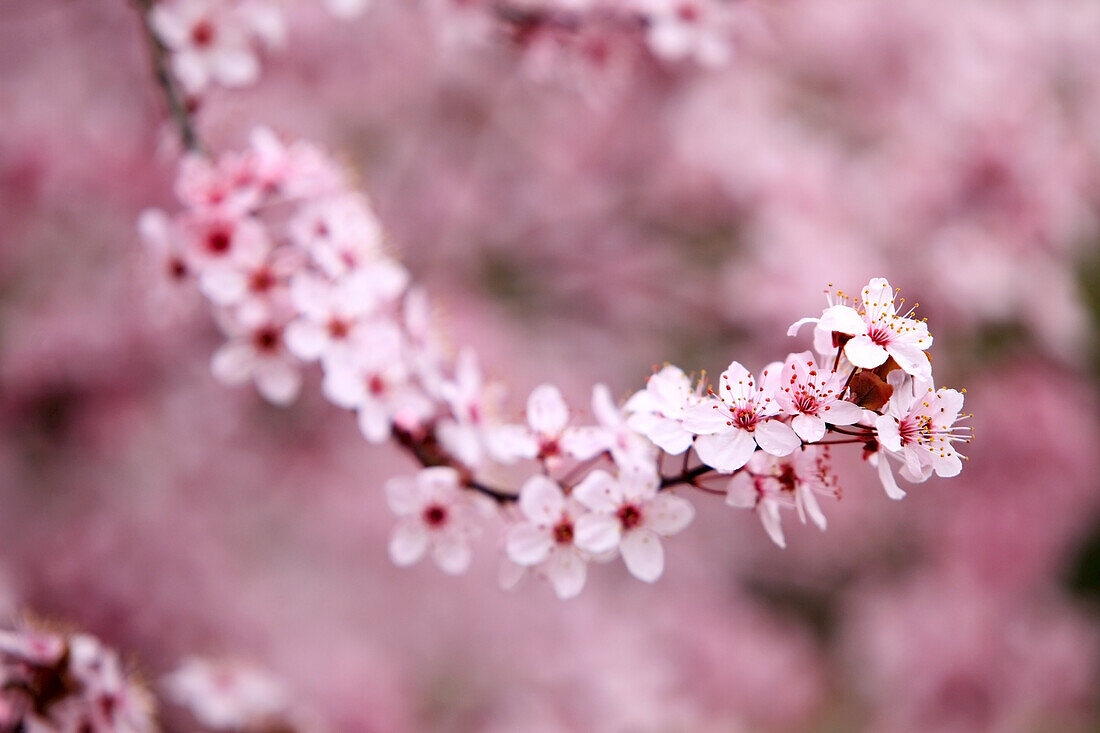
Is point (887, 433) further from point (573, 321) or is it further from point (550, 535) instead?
point (573, 321)

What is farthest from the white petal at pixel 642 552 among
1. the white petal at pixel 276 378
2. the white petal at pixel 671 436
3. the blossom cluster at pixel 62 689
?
the blossom cluster at pixel 62 689

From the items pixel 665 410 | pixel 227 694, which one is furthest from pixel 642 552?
pixel 227 694

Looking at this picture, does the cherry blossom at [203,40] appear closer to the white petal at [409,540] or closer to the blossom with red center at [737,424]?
the white petal at [409,540]

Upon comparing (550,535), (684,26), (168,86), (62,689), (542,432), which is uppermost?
(684,26)

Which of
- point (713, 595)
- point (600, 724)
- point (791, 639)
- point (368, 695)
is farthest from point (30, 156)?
point (791, 639)

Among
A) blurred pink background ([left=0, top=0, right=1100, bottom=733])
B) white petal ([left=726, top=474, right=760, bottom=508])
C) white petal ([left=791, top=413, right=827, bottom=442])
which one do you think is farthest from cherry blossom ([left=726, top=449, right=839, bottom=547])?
blurred pink background ([left=0, top=0, right=1100, bottom=733])

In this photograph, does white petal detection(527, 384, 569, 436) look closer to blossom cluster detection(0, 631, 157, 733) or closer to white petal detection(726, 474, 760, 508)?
white petal detection(726, 474, 760, 508)
